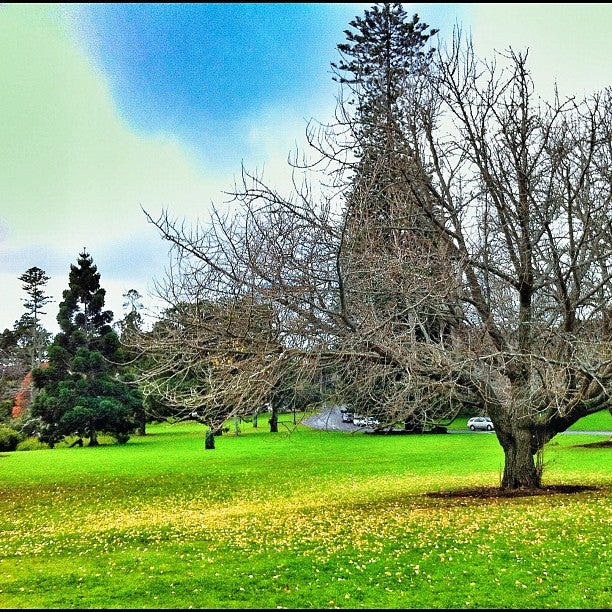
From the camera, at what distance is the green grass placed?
6.72m

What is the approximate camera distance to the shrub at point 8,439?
37.4m

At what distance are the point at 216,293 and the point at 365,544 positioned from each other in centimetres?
420

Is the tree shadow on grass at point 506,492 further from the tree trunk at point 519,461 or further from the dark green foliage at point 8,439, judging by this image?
the dark green foliage at point 8,439

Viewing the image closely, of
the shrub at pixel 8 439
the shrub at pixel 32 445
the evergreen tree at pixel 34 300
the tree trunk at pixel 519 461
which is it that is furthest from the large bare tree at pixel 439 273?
the evergreen tree at pixel 34 300

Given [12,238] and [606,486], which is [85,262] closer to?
[12,238]

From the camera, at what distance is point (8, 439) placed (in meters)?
37.8

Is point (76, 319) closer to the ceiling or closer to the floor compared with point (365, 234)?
closer to the ceiling

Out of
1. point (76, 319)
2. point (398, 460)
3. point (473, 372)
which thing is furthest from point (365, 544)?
point (76, 319)

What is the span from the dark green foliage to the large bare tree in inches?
1228

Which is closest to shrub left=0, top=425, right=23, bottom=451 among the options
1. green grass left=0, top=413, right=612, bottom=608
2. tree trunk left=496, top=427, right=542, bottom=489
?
green grass left=0, top=413, right=612, bottom=608

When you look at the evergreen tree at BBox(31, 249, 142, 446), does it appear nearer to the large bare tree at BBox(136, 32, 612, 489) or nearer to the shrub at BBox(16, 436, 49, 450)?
the shrub at BBox(16, 436, 49, 450)

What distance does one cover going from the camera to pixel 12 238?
17484 mm

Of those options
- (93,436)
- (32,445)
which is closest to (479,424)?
(93,436)

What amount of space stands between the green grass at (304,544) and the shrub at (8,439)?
19.0 m
